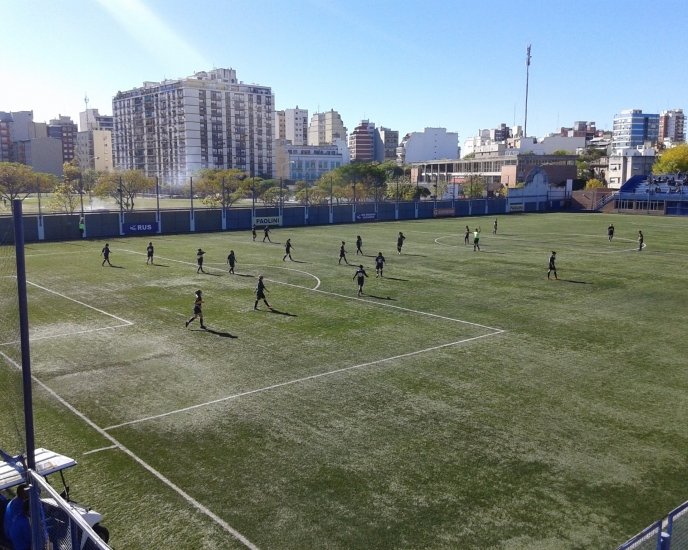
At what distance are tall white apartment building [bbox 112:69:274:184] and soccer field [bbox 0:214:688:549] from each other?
147m

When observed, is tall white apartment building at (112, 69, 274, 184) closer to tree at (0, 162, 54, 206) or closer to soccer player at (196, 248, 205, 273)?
tree at (0, 162, 54, 206)

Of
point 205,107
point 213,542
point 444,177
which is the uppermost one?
point 205,107

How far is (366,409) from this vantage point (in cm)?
1609

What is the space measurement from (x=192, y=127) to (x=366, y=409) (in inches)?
6613

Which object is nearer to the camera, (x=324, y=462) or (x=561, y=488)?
(x=561, y=488)

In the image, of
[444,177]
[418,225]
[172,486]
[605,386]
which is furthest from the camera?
[444,177]

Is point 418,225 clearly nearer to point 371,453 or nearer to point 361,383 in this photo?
point 361,383

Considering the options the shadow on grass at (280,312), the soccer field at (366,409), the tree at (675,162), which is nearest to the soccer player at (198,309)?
the soccer field at (366,409)

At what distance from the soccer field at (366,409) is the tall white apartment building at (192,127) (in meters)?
147

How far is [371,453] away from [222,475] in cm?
327

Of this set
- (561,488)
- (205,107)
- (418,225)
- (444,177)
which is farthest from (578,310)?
(205,107)

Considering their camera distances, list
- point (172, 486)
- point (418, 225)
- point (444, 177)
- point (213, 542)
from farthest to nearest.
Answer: point (444, 177) → point (418, 225) → point (172, 486) → point (213, 542)

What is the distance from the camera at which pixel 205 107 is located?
175m

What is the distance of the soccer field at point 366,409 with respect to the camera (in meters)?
11.1
